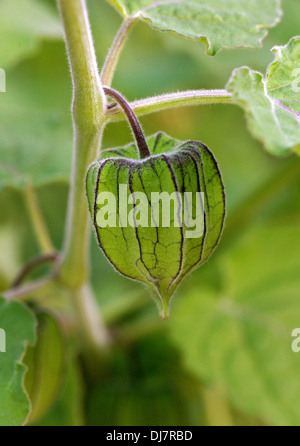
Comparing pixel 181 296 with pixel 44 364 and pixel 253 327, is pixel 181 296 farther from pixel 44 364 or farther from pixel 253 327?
pixel 44 364

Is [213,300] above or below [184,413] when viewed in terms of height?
above

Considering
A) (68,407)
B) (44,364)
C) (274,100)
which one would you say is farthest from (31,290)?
(274,100)

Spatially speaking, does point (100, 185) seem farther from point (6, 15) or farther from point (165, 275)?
point (6, 15)

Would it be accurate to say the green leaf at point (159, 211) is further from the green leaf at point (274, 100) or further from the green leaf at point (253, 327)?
the green leaf at point (253, 327)

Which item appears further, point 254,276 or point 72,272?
point 254,276
